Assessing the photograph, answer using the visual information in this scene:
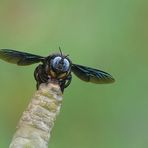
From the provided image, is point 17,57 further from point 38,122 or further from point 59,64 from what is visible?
point 38,122

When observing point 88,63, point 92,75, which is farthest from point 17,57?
point 88,63

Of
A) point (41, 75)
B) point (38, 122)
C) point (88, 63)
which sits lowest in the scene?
point (38, 122)

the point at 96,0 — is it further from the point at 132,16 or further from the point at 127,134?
the point at 127,134

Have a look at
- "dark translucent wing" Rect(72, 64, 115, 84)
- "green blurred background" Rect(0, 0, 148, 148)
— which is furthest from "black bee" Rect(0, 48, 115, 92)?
"green blurred background" Rect(0, 0, 148, 148)

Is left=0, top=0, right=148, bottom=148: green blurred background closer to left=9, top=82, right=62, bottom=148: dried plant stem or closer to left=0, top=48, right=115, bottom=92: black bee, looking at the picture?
left=0, top=48, right=115, bottom=92: black bee

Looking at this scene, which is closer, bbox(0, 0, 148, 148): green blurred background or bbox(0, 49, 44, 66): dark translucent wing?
bbox(0, 49, 44, 66): dark translucent wing

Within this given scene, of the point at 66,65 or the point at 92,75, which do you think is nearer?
the point at 66,65

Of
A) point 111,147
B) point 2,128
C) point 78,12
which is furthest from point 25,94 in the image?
point 78,12
